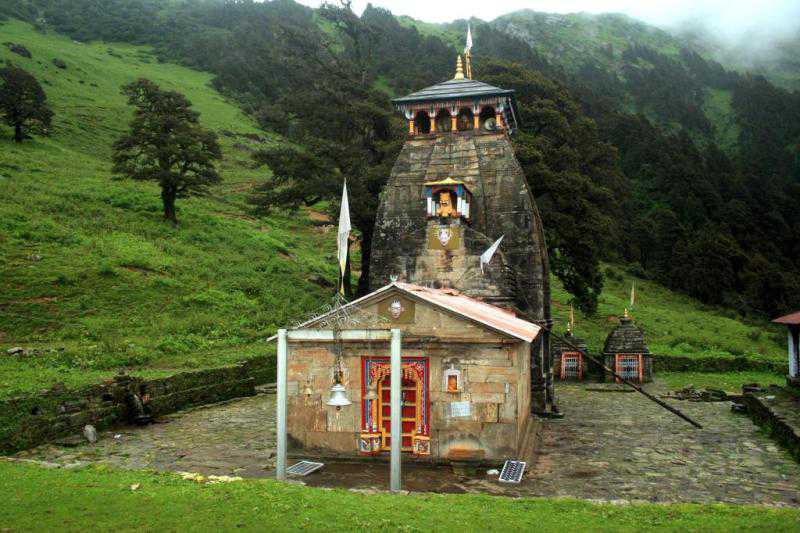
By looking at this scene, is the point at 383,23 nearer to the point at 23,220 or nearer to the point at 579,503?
the point at 23,220

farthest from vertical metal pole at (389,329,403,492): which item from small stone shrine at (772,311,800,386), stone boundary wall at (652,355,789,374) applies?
stone boundary wall at (652,355,789,374)

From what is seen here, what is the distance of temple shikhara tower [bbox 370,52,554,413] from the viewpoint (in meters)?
18.5

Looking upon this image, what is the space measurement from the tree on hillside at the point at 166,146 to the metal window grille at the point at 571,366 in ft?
68.2

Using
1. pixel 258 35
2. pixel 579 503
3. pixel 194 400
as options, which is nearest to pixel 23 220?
pixel 194 400

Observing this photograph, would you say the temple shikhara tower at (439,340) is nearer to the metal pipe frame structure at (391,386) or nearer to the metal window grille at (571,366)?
the metal pipe frame structure at (391,386)

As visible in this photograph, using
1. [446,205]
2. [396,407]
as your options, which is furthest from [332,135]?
[396,407]

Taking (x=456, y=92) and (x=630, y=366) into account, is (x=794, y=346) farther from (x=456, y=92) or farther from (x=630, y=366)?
(x=456, y=92)

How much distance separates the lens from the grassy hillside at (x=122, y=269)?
2009cm

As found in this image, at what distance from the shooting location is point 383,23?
3814 inches

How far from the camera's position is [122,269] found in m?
25.6

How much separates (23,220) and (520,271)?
21.7 metres

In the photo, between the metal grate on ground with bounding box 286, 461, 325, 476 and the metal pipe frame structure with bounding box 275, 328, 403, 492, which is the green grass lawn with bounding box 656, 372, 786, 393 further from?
the metal pipe frame structure with bounding box 275, 328, 403, 492

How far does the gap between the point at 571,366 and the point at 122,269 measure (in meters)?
19.9

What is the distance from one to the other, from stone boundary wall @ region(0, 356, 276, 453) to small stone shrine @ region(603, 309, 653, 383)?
1567 cm
